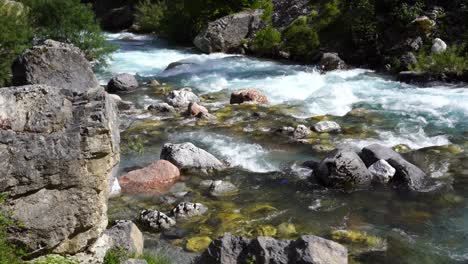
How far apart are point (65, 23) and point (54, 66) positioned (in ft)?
29.5

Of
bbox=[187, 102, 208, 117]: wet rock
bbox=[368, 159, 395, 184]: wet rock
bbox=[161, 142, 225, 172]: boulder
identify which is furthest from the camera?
bbox=[187, 102, 208, 117]: wet rock

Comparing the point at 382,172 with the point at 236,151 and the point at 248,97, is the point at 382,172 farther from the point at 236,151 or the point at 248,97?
the point at 248,97

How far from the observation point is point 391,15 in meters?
24.4

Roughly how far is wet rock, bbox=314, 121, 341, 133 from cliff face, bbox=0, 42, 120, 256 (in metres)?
9.53

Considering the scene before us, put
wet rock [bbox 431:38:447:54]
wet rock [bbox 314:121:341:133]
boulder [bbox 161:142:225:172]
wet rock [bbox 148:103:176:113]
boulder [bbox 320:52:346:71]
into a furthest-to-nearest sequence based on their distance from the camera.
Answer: boulder [bbox 320:52:346:71], wet rock [bbox 431:38:447:54], wet rock [bbox 148:103:176:113], wet rock [bbox 314:121:341:133], boulder [bbox 161:142:225:172]

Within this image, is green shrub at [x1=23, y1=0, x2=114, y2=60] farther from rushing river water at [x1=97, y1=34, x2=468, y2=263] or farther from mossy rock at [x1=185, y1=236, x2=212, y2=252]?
mossy rock at [x1=185, y1=236, x2=212, y2=252]

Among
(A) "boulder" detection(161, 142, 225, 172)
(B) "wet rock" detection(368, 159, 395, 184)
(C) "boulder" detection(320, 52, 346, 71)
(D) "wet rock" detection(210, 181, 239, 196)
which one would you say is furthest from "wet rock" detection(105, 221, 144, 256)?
(C) "boulder" detection(320, 52, 346, 71)

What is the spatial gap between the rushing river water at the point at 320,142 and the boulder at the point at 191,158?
1.33ft

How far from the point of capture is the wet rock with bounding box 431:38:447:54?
70.3ft

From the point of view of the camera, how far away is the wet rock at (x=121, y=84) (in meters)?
21.2

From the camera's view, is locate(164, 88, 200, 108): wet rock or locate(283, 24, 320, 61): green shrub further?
locate(283, 24, 320, 61): green shrub

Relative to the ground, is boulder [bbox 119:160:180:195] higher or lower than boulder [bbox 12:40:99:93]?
lower

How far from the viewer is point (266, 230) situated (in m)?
9.59

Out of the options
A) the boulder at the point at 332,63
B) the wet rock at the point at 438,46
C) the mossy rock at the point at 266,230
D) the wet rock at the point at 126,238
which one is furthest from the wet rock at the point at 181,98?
the wet rock at the point at 126,238
